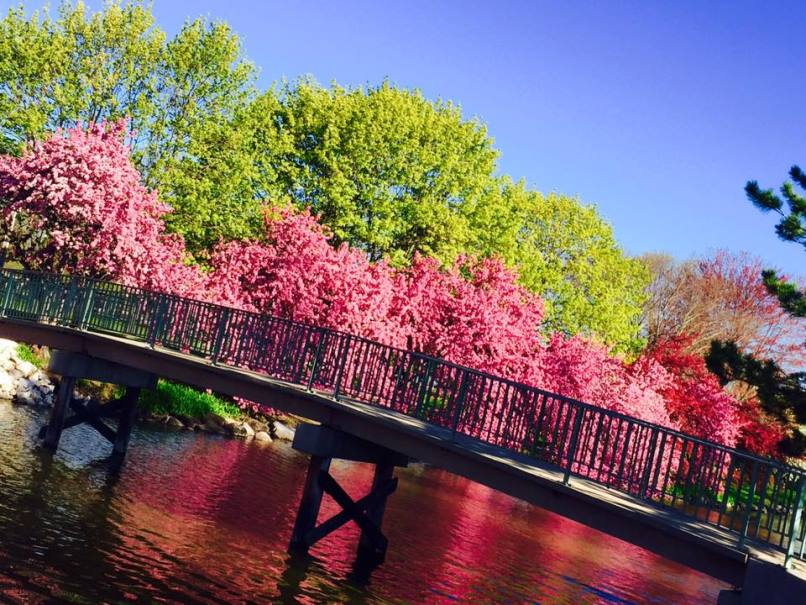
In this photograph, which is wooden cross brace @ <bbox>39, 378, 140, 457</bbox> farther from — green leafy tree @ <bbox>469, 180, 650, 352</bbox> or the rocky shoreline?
green leafy tree @ <bbox>469, 180, 650, 352</bbox>

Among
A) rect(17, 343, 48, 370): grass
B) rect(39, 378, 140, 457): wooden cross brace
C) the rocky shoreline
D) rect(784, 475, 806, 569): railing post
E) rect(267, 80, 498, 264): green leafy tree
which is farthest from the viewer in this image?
rect(267, 80, 498, 264): green leafy tree

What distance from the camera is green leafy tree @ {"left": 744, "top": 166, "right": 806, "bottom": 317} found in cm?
2181

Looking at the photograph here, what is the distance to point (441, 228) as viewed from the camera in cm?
4031

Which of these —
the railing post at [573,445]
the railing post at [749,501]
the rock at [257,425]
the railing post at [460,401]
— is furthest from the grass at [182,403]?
the railing post at [749,501]

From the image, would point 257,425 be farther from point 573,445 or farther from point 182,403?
point 573,445

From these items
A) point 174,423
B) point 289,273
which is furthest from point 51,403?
point 289,273

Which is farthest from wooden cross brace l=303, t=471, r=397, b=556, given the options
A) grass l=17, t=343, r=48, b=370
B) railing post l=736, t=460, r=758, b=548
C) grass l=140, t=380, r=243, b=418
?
grass l=17, t=343, r=48, b=370

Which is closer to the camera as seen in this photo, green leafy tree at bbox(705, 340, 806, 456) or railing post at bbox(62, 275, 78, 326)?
green leafy tree at bbox(705, 340, 806, 456)

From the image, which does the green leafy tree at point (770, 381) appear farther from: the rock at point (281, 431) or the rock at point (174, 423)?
the rock at point (174, 423)

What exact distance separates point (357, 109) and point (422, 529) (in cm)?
2369

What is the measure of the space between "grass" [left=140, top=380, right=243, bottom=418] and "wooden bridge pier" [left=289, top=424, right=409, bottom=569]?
15403mm

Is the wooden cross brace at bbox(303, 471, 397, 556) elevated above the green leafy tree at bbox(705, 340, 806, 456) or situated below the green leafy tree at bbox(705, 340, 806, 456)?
below

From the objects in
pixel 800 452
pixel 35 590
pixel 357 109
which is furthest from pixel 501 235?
pixel 35 590

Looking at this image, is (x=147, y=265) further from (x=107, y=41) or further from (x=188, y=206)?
(x=107, y=41)
